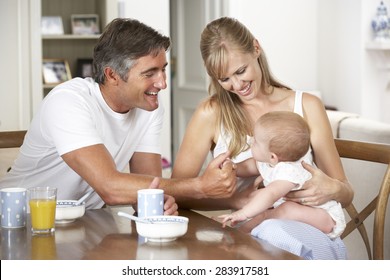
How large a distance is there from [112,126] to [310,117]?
0.61 meters

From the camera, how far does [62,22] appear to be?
5.21 m

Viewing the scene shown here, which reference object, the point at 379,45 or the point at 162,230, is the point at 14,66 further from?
the point at 162,230

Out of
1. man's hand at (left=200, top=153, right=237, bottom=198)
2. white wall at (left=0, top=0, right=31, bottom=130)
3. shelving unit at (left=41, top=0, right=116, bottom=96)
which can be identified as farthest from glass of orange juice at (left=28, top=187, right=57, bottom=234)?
shelving unit at (left=41, top=0, right=116, bottom=96)

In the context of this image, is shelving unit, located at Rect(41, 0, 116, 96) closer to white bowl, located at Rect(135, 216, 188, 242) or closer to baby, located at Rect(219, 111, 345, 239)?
baby, located at Rect(219, 111, 345, 239)

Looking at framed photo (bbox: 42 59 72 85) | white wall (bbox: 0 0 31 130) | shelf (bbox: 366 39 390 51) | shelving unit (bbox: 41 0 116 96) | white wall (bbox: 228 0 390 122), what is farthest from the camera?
white wall (bbox: 228 0 390 122)

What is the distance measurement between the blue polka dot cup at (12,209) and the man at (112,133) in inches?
11.7

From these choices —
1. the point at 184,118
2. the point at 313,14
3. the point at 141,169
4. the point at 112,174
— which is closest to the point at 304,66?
the point at 313,14

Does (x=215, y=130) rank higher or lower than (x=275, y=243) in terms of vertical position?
higher

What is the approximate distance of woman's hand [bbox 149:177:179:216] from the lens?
1855 mm

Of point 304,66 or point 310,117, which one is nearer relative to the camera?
point 310,117

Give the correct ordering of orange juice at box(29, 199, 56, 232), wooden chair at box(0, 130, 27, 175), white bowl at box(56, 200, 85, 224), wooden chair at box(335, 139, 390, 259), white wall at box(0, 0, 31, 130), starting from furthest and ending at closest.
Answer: white wall at box(0, 0, 31, 130) → wooden chair at box(0, 130, 27, 175) → wooden chair at box(335, 139, 390, 259) → white bowl at box(56, 200, 85, 224) → orange juice at box(29, 199, 56, 232)

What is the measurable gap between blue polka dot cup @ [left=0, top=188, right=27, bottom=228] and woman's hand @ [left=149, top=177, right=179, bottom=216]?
348 millimetres
